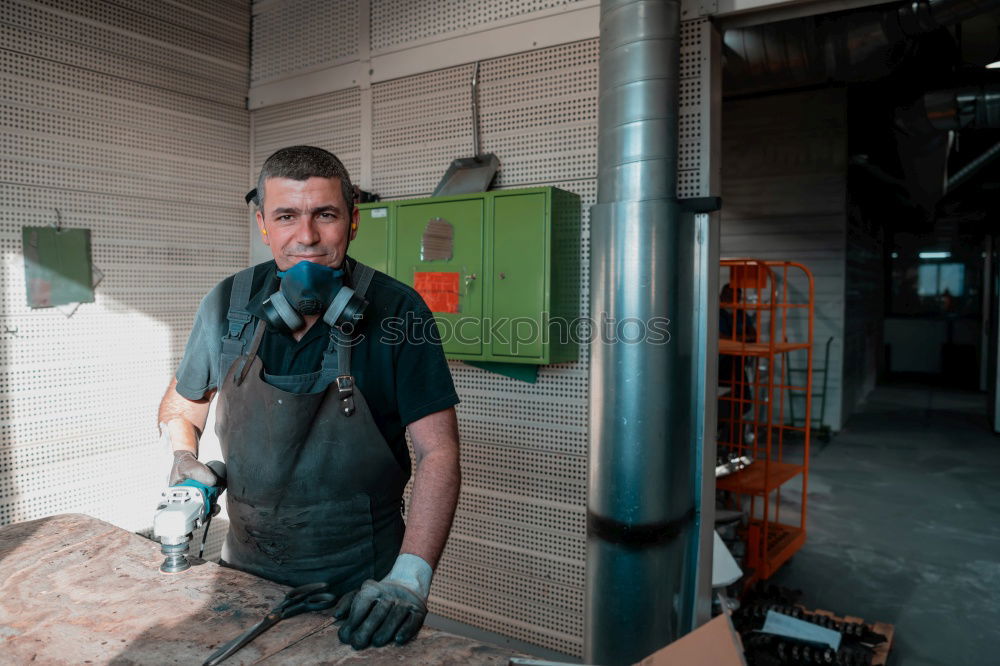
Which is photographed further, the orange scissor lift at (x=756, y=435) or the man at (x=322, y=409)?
the orange scissor lift at (x=756, y=435)

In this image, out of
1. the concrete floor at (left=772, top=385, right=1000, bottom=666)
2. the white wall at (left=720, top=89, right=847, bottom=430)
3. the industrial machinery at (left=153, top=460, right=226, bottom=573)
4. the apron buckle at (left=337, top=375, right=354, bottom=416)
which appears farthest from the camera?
the white wall at (left=720, top=89, right=847, bottom=430)

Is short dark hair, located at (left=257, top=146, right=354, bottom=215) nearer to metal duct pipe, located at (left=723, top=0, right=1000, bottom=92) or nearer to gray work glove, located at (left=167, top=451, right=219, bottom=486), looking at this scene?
gray work glove, located at (left=167, top=451, right=219, bottom=486)

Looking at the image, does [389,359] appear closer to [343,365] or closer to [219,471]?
[343,365]

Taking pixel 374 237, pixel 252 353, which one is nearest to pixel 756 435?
pixel 374 237

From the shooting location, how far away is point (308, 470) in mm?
1899

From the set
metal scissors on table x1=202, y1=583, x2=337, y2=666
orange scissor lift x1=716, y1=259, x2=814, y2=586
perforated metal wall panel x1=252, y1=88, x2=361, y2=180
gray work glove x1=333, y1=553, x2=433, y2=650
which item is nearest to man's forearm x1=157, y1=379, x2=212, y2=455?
metal scissors on table x1=202, y1=583, x2=337, y2=666

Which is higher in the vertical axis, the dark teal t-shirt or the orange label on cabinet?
the orange label on cabinet

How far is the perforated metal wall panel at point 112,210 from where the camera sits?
3.63 m

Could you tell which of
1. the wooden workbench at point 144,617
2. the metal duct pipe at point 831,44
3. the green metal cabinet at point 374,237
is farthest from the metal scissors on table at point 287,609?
the metal duct pipe at point 831,44

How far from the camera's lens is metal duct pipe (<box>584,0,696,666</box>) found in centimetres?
281

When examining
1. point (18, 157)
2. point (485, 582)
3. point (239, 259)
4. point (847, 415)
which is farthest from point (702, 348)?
point (847, 415)

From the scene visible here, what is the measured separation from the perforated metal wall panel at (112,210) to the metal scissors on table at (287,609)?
116 inches

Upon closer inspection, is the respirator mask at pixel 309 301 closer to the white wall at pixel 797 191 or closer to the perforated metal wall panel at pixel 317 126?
the perforated metal wall panel at pixel 317 126

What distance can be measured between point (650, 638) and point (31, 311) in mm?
3621
